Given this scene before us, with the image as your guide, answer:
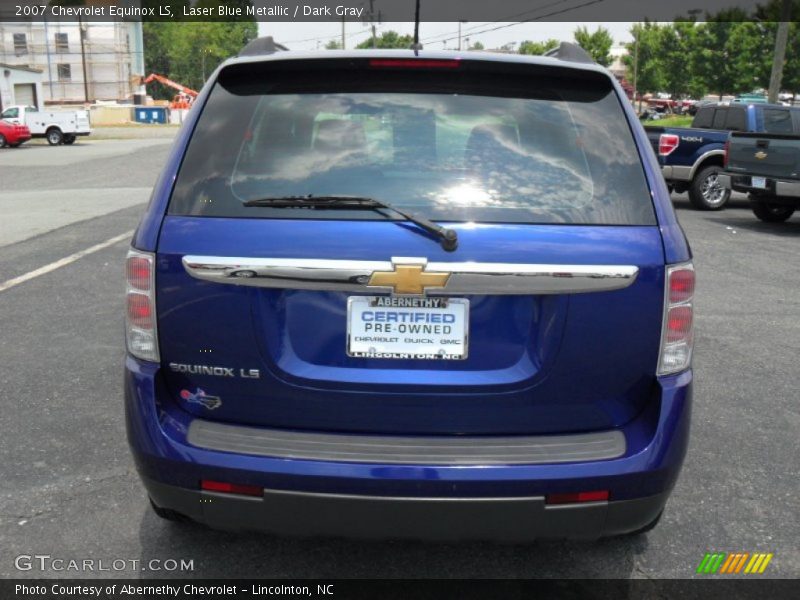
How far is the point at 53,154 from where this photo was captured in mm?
30391

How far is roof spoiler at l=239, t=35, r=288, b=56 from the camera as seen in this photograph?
3055 millimetres

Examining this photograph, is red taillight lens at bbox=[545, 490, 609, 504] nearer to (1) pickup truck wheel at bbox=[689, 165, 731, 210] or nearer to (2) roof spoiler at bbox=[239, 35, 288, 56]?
(2) roof spoiler at bbox=[239, 35, 288, 56]

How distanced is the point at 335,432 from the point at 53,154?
31156 mm

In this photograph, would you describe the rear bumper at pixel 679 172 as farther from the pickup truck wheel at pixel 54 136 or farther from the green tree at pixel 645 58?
the green tree at pixel 645 58

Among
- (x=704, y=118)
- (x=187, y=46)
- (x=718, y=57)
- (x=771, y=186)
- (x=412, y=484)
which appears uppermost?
(x=187, y=46)

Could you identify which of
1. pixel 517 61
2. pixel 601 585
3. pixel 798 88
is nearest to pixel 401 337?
pixel 517 61

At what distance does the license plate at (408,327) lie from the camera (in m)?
2.43

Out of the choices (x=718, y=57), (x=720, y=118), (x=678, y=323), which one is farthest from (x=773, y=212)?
(x=718, y=57)

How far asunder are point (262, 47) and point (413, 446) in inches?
65.5

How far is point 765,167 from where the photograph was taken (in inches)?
480

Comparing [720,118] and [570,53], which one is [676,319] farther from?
[720,118]

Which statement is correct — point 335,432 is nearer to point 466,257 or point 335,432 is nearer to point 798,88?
point 466,257

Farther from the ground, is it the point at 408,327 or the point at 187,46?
the point at 187,46

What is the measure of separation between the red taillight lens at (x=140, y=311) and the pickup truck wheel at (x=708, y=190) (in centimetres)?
1344
